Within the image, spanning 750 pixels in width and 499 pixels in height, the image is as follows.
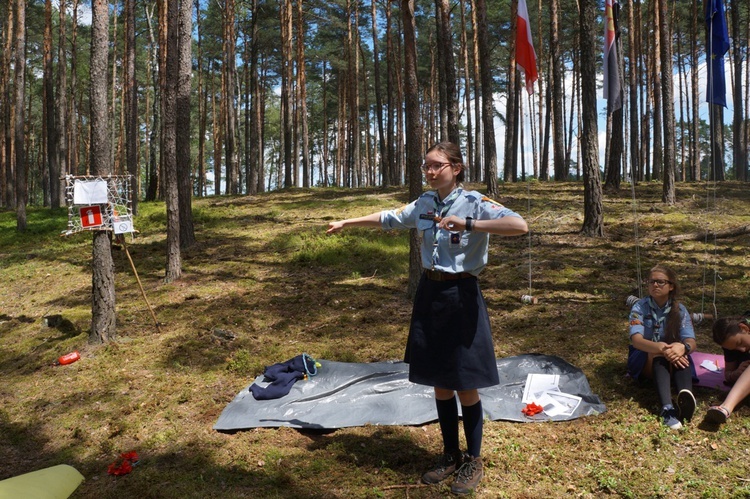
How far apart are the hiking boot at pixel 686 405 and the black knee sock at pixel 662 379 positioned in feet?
0.33

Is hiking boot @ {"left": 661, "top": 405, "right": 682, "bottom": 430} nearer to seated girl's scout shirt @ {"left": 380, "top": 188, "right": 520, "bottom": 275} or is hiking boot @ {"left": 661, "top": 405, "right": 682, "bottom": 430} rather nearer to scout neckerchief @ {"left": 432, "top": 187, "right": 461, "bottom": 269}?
seated girl's scout shirt @ {"left": 380, "top": 188, "right": 520, "bottom": 275}

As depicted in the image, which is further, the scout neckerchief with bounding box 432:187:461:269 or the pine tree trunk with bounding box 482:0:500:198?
the pine tree trunk with bounding box 482:0:500:198

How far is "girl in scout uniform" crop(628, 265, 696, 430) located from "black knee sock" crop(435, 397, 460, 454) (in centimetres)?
174

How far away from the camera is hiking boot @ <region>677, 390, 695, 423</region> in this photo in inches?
155

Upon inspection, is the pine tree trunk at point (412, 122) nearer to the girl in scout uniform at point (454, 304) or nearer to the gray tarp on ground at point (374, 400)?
the gray tarp on ground at point (374, 400)

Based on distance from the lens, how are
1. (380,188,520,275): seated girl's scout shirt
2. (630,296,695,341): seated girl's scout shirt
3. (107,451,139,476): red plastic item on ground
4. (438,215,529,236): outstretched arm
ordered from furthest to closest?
1. (630,296,695,341): seated girl's scout shirt
2. (107,451,139,476): red plastic item on ground
3. (380,188,520,275): seated girl's scout shirt
4. (438,215,529,236): outstretched arm

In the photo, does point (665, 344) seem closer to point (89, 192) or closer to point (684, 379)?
→ point (684, 379)

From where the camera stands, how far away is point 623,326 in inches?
245

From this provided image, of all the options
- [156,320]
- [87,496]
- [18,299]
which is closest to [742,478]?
[87,496]

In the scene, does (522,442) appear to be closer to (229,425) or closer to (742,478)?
(742,478)

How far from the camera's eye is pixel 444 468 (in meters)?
3.51

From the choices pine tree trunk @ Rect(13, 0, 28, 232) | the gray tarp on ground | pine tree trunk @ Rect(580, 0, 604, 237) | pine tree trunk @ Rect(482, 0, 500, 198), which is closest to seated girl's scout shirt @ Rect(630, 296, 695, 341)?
the gray tarp on ground

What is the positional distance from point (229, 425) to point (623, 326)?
4555 mm

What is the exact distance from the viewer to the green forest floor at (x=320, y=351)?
3625 mm
